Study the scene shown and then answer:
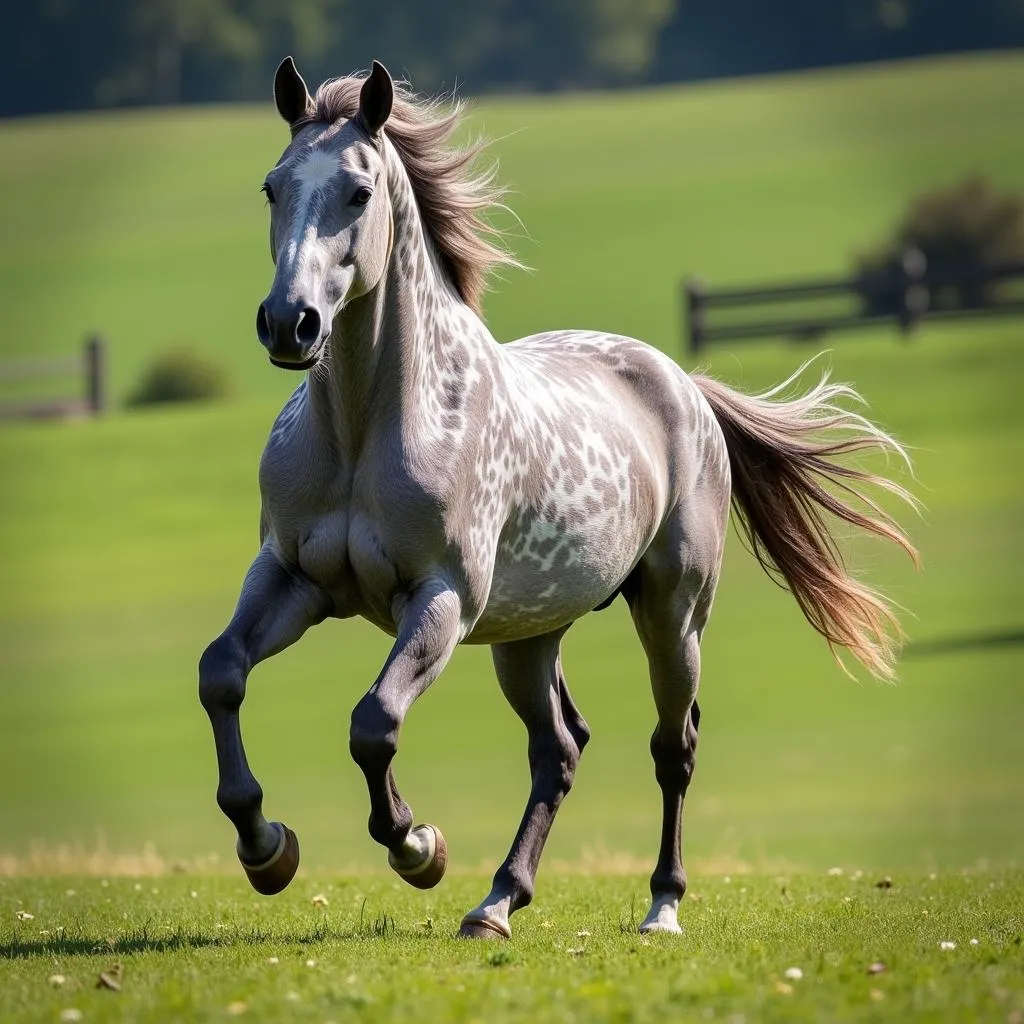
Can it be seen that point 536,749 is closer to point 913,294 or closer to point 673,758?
point 673,758

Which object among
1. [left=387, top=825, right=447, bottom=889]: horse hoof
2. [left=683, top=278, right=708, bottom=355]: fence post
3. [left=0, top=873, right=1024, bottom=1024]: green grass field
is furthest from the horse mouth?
[left=683, top=278, right=708, bottom=355]: fence post

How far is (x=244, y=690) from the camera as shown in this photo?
5336mm

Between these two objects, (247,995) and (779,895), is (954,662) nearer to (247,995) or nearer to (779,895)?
(779,895)

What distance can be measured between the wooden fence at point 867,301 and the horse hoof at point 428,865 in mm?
28635

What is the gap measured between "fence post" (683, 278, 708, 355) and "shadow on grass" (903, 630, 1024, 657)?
11.9m

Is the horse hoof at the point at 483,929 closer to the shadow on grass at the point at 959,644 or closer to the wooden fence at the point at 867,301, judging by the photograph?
the shadow on grass at the point at 959,644

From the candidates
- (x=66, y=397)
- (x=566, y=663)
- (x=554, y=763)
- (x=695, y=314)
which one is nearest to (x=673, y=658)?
(x=554, y=763)

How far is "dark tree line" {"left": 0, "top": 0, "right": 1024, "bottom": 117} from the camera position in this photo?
45.8 meters

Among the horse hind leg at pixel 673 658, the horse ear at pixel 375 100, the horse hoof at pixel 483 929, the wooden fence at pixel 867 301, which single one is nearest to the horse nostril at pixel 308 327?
the horse ear at pixel 375 100

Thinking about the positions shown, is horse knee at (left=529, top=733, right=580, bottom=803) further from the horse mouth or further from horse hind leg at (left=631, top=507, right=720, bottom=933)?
the horse mouth

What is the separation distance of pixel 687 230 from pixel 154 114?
16.0 m

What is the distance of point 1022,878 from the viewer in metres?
8.76

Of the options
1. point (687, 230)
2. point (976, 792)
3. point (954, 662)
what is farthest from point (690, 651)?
point (687, 230)

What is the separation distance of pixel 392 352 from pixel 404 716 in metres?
1.25
